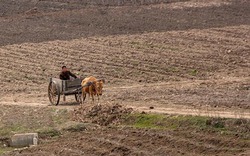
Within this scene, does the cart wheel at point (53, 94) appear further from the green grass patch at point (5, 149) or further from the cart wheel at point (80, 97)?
the green grass patch at point (5, 149)

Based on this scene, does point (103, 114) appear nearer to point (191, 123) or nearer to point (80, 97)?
point (191, 123)

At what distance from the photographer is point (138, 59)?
36438 mm

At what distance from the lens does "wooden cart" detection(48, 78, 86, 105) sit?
88.7ft

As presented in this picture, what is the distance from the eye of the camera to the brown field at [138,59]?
69.1 ft

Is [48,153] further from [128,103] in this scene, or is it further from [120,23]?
[120,23]

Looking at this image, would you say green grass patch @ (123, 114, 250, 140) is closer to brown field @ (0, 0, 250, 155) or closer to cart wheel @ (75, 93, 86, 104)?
brown field @ (0, 0, 250, 155)

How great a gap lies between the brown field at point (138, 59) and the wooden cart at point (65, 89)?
0.37 meters

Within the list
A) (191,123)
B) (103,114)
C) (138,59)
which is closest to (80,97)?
(103,114)

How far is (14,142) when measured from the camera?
74.3ft

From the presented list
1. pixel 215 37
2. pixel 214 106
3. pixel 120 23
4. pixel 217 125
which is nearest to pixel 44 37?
pixel 120 23

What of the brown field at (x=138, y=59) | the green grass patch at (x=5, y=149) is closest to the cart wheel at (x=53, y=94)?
the brown field at (x=138, y=59)

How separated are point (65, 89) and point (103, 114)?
3740 millimetres

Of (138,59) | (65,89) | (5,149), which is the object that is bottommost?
(5,149)

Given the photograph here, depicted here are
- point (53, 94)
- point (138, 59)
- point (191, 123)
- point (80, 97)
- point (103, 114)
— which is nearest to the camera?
Result: point (191, 123)
